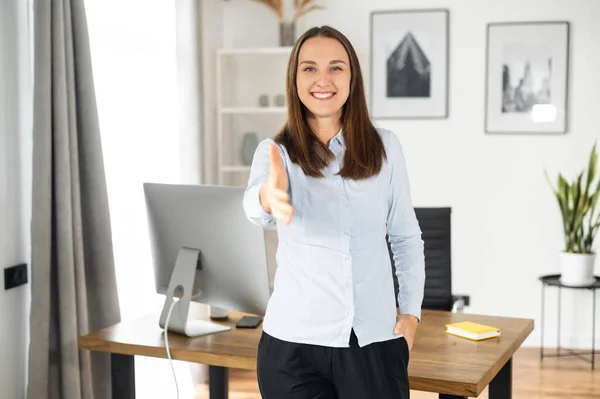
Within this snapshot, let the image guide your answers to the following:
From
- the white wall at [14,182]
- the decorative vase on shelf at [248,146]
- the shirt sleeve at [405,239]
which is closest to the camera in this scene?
the shirt sleeve at [405,239]

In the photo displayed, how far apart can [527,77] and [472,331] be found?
2830 millimetres

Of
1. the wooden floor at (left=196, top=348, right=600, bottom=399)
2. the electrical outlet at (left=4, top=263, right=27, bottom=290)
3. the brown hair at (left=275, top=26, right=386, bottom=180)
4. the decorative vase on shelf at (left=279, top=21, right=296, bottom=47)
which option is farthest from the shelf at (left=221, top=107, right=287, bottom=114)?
the brown hair at (left=275, top=26, right=386, bottom=180)

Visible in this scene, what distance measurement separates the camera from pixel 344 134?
1760 mm

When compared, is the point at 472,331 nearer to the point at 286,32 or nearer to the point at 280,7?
the point at 286,32

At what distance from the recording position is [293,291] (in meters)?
1.69

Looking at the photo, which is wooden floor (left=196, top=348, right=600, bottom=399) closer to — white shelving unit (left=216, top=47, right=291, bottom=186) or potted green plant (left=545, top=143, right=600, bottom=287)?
potted green plant (left=545, top=143, right=600, bottom=287)

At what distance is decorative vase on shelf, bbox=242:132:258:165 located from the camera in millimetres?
4809

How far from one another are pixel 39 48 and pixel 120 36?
2.70 feet

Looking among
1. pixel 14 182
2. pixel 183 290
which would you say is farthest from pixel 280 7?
pixel 183 290

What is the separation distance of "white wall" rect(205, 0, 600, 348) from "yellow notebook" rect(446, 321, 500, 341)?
8.35ft

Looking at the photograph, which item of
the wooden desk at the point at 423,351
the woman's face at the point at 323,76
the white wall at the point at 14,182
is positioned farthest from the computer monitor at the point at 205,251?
the woman's face at the point at 323,76

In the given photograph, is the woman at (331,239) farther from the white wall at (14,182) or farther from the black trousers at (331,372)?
the white wall at (14,182)

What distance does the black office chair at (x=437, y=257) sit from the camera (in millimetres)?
3262

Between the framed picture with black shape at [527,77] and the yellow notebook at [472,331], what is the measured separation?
2.63 metres
